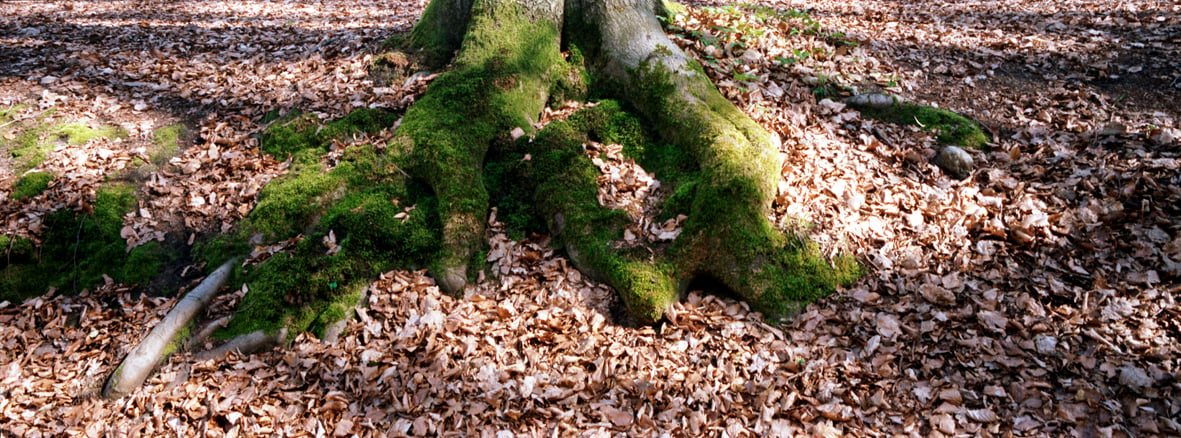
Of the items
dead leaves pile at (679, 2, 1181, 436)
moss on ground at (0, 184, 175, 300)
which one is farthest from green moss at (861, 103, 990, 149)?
moss on ground at (0, 184, 175, 300)

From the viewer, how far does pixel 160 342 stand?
4379 millimetres

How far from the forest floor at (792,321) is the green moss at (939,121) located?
0.13 meters

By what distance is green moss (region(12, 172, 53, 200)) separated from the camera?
17.4ft

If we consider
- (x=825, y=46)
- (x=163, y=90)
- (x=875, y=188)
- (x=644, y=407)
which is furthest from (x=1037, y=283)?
(x=163, y=90)

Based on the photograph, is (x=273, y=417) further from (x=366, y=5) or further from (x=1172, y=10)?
(x=1172, y=10)

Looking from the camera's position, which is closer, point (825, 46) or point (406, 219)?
point (406, 219)

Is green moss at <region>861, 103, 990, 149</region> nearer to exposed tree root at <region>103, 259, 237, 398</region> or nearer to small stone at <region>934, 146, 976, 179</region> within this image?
small stone at <region>934, 146, 976, 179</region>

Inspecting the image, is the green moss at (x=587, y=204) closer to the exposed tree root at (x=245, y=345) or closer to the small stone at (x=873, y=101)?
the exposed tree root at (x=245, y=345)

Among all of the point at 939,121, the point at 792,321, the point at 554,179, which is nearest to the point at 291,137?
the point at 554,179

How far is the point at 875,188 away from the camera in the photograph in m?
5.21

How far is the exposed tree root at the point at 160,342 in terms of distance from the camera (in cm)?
422

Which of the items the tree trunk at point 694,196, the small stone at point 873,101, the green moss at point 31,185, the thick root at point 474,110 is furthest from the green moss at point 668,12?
the green moss at point 31,185

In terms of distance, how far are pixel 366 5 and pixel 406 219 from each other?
8012 mm

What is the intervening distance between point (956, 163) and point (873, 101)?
3.74 ft
